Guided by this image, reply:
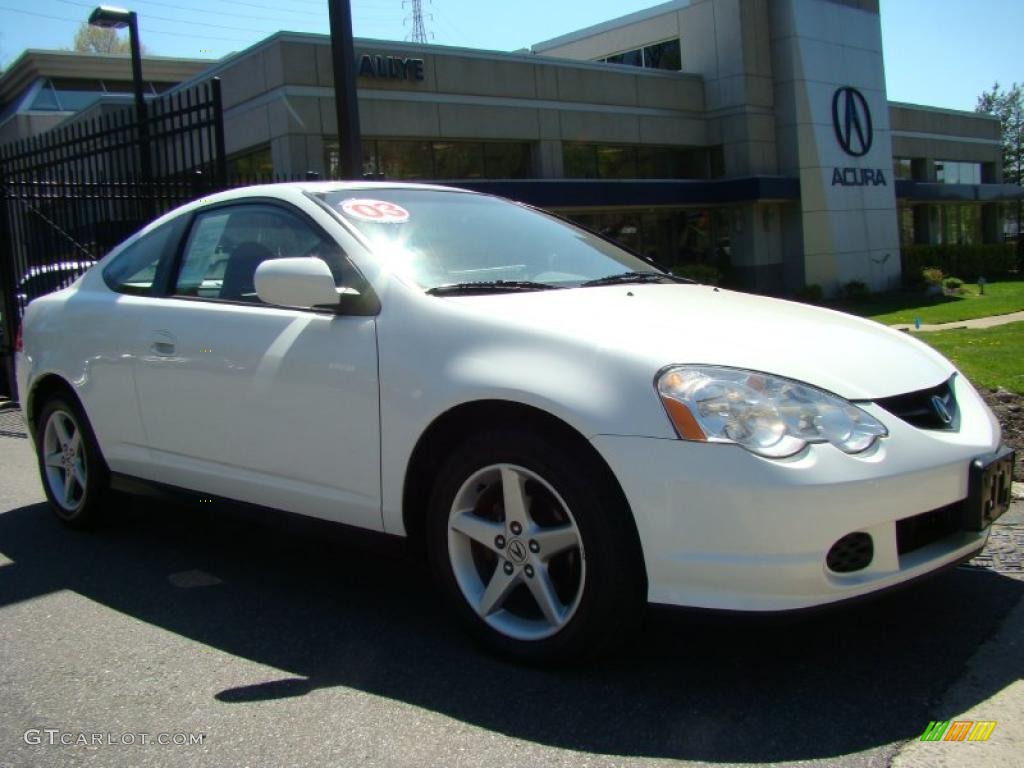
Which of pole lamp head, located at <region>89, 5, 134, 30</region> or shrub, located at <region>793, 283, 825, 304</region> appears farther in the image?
shrub, located at <region>793, 283, 825, 304</region>

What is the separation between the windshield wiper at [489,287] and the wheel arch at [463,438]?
1.66ft

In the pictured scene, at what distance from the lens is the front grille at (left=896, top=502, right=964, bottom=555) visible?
2875mm

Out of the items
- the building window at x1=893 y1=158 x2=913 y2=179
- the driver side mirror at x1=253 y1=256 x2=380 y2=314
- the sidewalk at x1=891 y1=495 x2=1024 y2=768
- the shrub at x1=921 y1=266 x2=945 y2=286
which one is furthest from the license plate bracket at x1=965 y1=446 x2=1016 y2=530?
the building window at x1=893 y1=158 x2=913 y2=179

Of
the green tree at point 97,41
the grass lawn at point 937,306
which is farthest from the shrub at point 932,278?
the green tree at point 97,41

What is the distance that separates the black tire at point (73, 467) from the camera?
481cm

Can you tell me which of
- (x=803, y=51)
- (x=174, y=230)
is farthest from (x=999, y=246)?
(x=174, y=230)

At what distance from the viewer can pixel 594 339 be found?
2979 mm

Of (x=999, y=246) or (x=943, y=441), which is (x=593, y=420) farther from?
(x=999, y=246)

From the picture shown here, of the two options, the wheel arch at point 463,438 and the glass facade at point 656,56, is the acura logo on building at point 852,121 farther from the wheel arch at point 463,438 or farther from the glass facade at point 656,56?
the wheel arch at point 463,438

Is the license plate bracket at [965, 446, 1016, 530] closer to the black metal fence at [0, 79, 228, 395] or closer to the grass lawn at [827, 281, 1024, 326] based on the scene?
the black metal fence at [0, 79, 228, 395]

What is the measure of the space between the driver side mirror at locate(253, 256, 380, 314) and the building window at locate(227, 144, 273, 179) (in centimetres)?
1738

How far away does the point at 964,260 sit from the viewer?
35.8 meters

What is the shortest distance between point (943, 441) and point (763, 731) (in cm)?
103

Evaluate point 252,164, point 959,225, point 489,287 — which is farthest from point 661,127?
point 489,287
